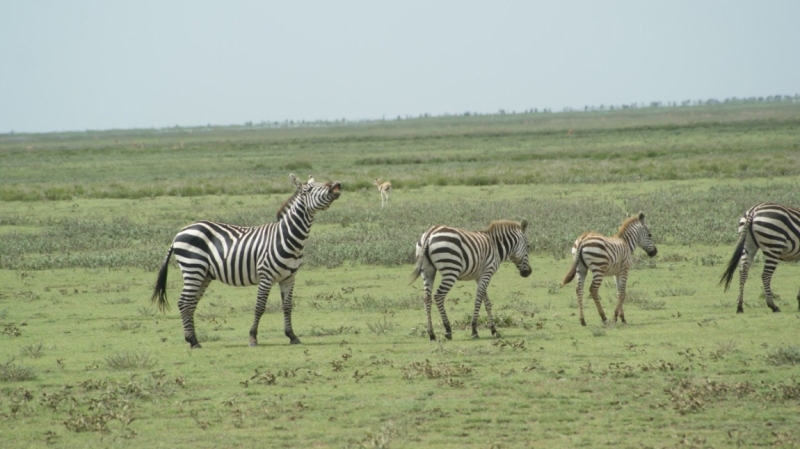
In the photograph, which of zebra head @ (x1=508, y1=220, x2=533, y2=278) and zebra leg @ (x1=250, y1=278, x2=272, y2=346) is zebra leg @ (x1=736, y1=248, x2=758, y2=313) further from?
zebra leg @ (x1=250, y1=278, x2=272, y2=346)

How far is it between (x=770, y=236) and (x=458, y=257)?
508 cm

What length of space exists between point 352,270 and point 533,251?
429 centimetres

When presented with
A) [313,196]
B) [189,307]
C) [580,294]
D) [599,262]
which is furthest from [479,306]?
[189,307]

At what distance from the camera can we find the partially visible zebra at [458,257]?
11.9 metres

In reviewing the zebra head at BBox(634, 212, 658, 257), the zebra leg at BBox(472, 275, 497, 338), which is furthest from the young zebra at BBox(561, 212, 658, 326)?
the zebra leg at BBox(472, 275, 497, 338)

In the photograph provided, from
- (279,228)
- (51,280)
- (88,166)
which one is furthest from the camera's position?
(88,166)

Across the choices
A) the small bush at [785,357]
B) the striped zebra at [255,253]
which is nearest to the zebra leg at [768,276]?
the small bush at [785,357]

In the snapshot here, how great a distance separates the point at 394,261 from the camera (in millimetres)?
19406

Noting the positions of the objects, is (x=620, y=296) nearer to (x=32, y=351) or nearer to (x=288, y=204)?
(x=288, y=204)

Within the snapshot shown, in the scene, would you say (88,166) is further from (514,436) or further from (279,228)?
(514,436)

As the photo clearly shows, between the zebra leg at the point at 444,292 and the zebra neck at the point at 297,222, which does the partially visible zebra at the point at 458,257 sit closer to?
the zebra leg at the point at 444,292

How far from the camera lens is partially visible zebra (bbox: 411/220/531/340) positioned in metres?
11.9

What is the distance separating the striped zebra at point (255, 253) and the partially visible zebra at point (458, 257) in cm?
145

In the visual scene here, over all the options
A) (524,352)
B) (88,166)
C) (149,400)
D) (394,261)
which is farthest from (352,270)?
(88,166)
